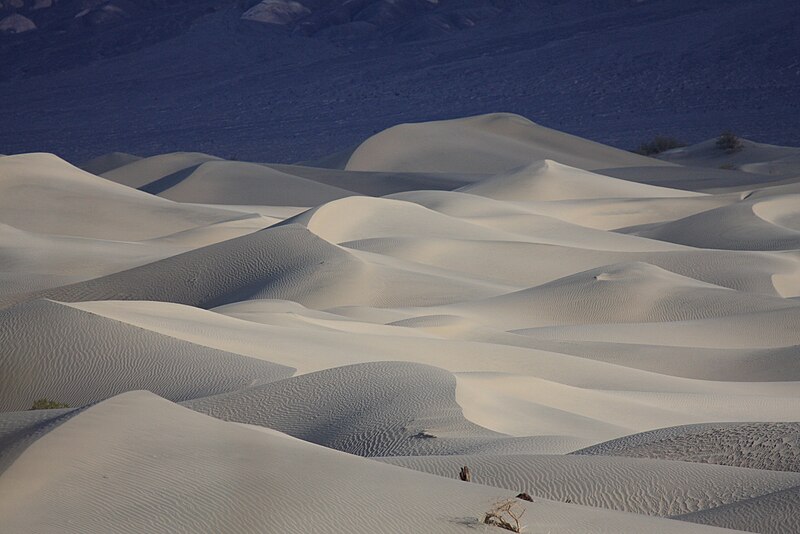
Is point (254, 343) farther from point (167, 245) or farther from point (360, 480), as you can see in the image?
point (167, 245)

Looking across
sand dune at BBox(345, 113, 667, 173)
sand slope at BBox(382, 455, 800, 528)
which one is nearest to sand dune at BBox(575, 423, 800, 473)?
sand slope at BBox(382, 455, 800, 528)

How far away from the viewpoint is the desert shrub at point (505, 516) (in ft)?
10.7

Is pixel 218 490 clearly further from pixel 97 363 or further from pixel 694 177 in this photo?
pixel 694 177

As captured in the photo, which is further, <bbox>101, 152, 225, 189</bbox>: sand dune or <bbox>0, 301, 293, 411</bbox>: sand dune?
<bbox>101, 152, 225, 189</bbox>: sand dune

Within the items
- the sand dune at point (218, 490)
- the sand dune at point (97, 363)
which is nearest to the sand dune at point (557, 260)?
the sand dune at point (97, 363)

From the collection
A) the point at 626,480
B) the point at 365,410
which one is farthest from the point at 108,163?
the point at 626,480

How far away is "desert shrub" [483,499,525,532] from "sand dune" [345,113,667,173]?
31.1m

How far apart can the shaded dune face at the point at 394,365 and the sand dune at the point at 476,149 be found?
12.6 metres

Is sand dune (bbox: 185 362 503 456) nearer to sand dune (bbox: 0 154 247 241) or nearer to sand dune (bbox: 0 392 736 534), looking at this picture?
sand dune (bbox: 0 392 736 534)

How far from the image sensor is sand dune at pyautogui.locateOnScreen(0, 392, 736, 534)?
326 centimetres

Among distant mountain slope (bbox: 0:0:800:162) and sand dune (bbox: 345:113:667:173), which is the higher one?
distant mountain slope (bbox: 0:0:800:162)

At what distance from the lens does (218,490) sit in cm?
346

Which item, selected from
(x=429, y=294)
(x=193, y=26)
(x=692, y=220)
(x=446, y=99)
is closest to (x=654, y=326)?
(x=429, y=294)

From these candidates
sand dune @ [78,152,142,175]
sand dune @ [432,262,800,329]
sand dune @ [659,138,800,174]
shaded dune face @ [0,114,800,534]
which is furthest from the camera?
sand dune @ [78,152,142,175]
